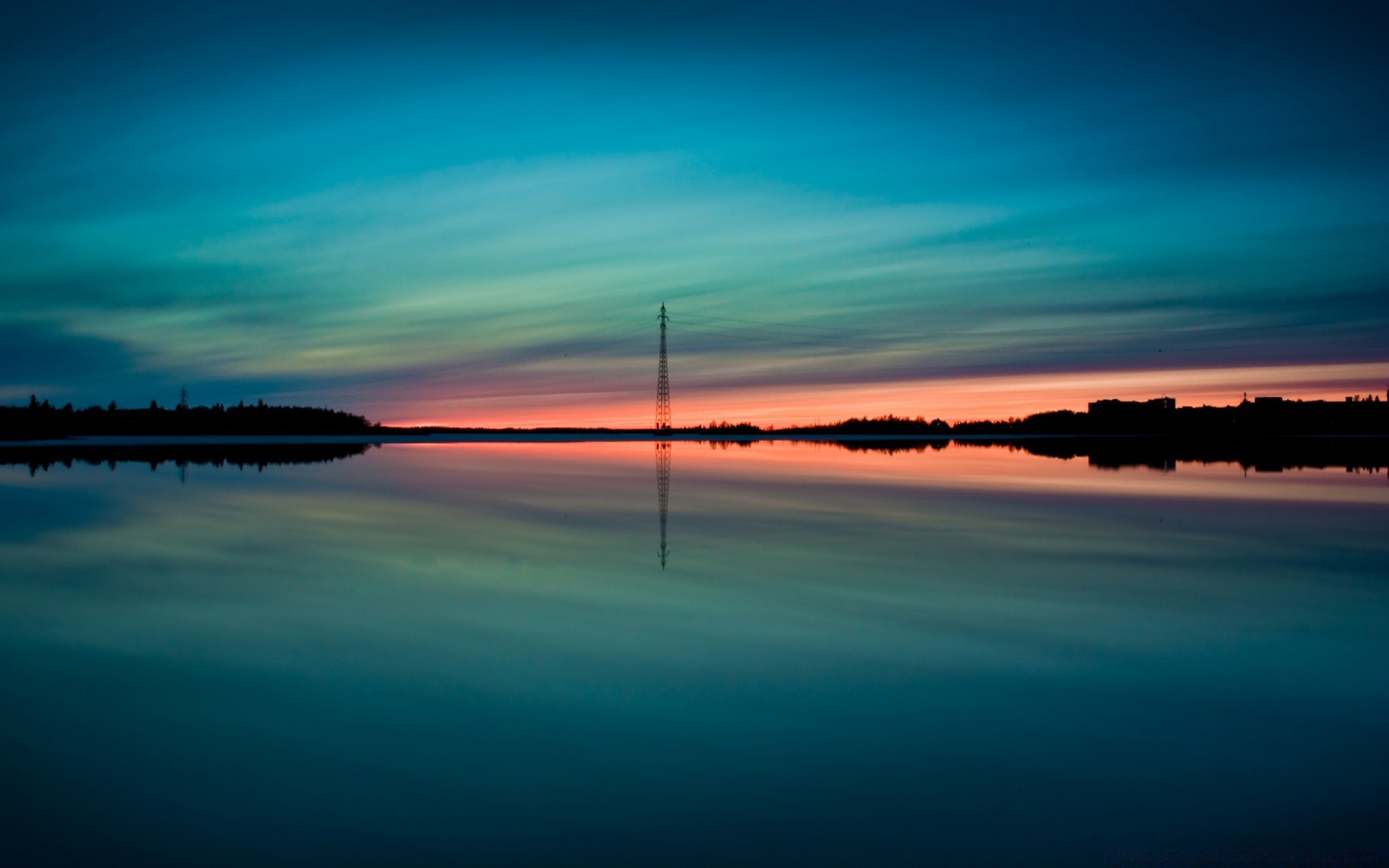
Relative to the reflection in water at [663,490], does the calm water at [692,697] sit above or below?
below

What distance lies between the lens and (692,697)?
6270mm

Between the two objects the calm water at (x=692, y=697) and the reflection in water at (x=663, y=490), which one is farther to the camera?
the reflection in water at (x=663, y=490)

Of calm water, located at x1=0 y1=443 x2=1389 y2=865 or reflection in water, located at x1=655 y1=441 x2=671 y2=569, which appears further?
reflection in water, located at x1=655 y1=441 x2=671 y2=569

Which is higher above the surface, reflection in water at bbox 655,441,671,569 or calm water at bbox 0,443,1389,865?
reflection in water at bbox 655,441,671,569

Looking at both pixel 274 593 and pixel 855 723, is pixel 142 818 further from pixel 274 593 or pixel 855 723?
pixel 274 593

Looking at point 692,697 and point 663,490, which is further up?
point 663,490

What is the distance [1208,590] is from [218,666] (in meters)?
10.0

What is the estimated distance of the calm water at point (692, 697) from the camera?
14.4 feet

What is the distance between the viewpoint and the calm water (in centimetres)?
438

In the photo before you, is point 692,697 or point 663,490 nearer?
point 692,697

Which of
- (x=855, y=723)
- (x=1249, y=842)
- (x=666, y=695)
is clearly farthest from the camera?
(x=666, y=695)

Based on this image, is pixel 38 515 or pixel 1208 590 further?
pixel 38 515

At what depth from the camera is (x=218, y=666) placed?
7.13 meters

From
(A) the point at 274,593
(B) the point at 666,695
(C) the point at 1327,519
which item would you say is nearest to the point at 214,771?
(B) the point at 666,695
